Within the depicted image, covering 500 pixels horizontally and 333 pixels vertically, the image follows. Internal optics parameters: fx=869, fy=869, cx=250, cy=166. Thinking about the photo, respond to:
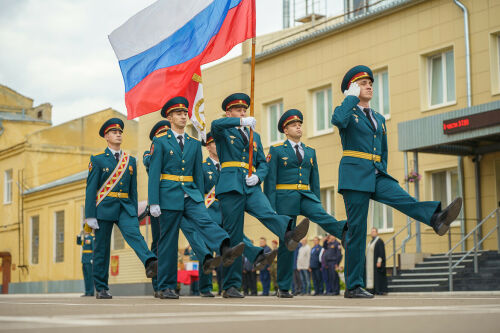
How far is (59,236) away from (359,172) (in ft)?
111

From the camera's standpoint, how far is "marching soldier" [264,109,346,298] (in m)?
10.5

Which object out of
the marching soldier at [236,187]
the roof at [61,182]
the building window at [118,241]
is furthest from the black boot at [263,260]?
the roof at [61,182]

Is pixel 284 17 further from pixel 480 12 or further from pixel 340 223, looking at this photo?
pixel 340 223

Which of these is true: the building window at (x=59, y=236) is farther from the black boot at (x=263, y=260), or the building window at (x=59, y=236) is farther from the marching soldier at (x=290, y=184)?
the black boot at (x=263, y=260)

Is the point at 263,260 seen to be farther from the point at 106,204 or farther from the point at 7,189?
the point at 7,189

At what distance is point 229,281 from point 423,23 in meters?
16.0

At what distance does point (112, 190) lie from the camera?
1174 centimetres

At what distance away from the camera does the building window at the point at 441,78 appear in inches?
935

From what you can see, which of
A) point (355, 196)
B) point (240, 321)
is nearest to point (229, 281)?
point (355, 196)

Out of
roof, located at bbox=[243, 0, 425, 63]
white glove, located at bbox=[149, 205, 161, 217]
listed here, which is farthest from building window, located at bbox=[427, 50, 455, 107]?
white glove, located at bbox=[149, 205, 161, 217]

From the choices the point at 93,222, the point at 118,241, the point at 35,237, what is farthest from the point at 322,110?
the point at 35,237

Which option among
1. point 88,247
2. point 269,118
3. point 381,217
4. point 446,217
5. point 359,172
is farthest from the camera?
point 269,118

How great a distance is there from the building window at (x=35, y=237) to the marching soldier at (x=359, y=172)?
35.8 metres

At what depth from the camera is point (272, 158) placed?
35.4 ft
